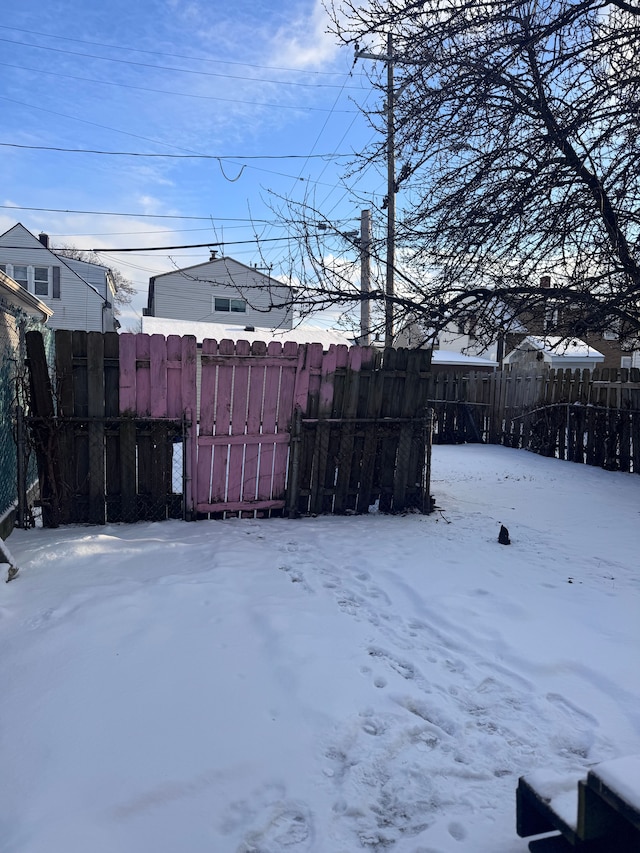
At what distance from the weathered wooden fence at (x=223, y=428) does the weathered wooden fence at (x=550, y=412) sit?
3.16 metres

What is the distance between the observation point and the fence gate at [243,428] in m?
6.12

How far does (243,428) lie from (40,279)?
21.0m

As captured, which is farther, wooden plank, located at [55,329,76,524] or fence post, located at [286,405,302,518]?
fence post, located at [286,405,302,518]

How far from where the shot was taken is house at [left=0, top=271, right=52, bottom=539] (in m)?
5.10

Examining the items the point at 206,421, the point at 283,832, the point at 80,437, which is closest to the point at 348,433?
the point at 206,421

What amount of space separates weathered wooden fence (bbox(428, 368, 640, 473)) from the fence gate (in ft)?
13.2

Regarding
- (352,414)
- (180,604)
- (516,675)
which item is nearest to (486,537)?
(352,414)

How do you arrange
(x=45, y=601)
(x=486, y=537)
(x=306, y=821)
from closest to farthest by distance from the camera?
(x=306, y=821)
(x=45, y=601)
(x=486, y=537)

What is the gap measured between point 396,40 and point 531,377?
912cm

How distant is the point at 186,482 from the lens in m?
6.10

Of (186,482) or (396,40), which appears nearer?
(396,40)

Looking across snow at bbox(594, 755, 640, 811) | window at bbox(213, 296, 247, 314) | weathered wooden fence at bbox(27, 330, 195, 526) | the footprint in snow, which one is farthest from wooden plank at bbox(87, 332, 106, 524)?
window at bbox(213, 296, 247, 314)

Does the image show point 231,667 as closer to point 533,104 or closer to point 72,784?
point 72,784

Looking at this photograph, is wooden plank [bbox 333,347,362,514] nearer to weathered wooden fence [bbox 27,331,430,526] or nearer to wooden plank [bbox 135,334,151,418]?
weathered wooden fence [bbox 27,331,430,526]
